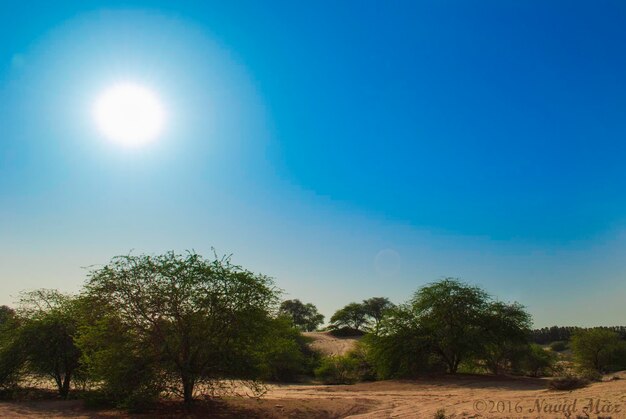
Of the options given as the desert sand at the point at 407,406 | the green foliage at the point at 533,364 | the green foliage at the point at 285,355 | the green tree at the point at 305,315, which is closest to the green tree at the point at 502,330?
the green foliage at the point at 533,364

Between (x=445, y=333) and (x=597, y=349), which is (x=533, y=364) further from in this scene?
(x=445, y=333)

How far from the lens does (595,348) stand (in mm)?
37906

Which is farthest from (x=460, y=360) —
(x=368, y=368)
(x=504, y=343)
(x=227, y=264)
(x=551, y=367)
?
(x=227, y=264)

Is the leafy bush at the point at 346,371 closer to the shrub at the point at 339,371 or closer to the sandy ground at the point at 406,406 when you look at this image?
the shrub at the point at 339,371

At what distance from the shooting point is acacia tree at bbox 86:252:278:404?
16.1m

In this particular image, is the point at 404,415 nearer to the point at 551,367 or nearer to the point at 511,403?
the point at 511,403

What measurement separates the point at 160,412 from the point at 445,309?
23673mm

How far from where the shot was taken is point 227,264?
1788 centimetres

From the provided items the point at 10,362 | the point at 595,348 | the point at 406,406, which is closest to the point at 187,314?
the point at 406,406

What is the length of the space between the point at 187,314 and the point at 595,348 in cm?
4166

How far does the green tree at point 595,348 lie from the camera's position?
37.0m

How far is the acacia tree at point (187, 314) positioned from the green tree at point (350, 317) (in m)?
80.2

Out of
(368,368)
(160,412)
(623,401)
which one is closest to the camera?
(623,401)

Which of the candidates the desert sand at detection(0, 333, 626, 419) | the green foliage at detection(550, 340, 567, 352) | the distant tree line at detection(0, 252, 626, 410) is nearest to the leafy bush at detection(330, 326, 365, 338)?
the green foliage at detection(550, 340, 567, 352)
